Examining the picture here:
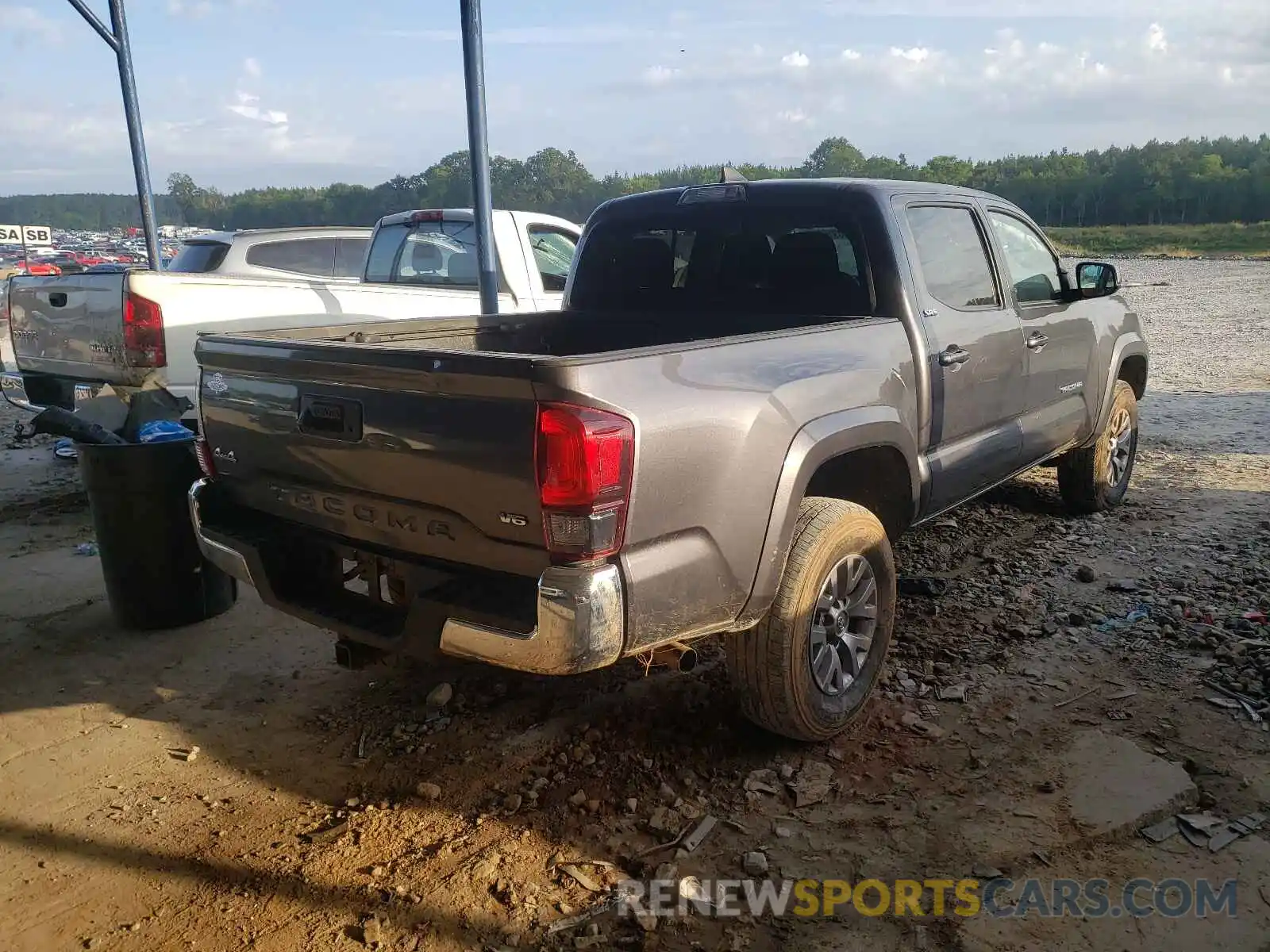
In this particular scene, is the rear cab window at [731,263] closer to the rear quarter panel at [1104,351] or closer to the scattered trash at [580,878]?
the rear quarter panel at [1104,351]

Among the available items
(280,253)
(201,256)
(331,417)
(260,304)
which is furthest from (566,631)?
(201,256)

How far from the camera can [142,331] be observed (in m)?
5.99

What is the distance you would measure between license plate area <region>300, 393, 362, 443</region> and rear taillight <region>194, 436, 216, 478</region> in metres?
0.72

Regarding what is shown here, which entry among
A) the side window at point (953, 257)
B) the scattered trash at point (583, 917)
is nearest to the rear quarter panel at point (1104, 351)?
the side window at point (953, 257)

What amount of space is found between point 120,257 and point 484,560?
3427cm

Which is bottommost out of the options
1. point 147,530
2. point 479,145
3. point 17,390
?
point 147,530

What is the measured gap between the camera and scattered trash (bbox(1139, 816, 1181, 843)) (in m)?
2.83

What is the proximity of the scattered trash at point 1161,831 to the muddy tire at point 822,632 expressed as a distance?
0.98 metres

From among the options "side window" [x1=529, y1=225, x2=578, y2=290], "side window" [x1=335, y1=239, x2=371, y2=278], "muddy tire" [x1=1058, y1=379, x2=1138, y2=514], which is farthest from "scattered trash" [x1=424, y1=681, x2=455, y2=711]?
"side window" [x1=335, y1=239, x2=371, y2=278]

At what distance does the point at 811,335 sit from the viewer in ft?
10.4

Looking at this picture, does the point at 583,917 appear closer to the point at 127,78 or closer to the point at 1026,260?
the point at 1026,260

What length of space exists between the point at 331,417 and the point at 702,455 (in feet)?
3.76

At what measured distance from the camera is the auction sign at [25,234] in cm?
1688

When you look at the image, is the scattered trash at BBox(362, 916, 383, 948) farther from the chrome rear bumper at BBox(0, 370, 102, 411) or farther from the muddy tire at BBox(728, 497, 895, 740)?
the chrome rear bumper at BBox(0, 370, 102, 411)
